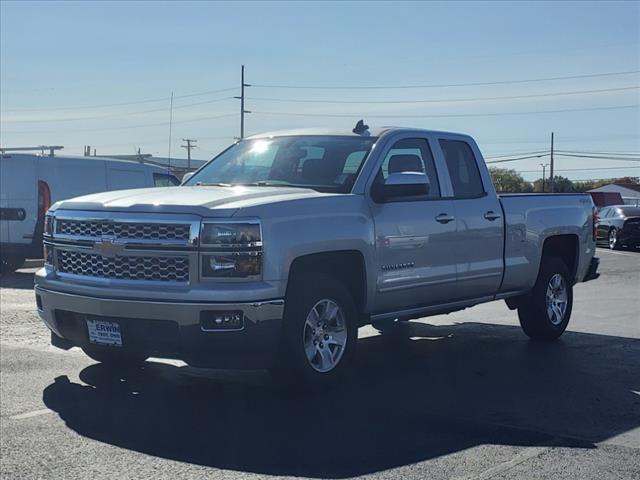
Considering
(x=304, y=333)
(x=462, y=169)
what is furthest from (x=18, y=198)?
(x=304, y=333)

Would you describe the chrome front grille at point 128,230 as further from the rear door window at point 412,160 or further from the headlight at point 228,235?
the rear door window at point 412,160

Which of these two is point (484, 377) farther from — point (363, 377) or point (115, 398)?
point (115, 398)

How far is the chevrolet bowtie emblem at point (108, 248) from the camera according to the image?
6.51 metres

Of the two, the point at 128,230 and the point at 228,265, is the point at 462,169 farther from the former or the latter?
the point at 128,230

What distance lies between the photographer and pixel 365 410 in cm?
650

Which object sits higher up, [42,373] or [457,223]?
[457,223]

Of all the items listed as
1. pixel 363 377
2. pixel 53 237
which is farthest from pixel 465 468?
pixel 53 237

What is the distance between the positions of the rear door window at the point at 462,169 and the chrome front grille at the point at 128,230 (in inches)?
124

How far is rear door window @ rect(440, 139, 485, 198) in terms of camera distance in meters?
8.68

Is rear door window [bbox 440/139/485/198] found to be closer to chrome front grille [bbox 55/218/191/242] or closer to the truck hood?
the truck hood

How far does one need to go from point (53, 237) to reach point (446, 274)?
134 inches

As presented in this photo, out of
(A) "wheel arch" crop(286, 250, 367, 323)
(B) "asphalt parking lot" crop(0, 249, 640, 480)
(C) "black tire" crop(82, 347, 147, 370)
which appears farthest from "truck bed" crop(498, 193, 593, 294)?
(C) "black tire" crop(82, 347, 147, 370)

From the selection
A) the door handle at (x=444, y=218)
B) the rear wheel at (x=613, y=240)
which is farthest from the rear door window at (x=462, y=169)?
the rear wheel at (x=613, y=240)

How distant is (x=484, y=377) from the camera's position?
25.4 feet
